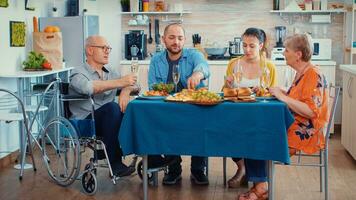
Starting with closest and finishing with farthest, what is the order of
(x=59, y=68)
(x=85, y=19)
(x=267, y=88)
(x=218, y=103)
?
(x=218, y=103), (x=267, y=88), (x=59, y=68), (x=85, y=19)

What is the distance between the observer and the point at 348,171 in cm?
497

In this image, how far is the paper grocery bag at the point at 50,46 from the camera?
18.9 feet

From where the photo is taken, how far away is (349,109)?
17.7 ft

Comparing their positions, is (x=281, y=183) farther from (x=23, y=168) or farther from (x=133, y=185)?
(x=23, y=168)

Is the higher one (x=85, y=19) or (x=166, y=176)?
(x=85, y=19)

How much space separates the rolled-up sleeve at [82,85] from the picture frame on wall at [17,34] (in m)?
1.53

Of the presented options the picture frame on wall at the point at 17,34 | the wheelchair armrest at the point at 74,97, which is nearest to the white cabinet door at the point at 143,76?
the picture frame on wall at the point at 17,34

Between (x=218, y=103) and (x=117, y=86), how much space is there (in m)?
0.91

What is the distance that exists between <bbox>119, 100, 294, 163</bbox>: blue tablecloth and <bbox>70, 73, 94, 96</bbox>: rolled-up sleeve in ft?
1.77

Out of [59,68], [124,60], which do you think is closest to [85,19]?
[59,68]

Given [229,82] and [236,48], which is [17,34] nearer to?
[229,82]

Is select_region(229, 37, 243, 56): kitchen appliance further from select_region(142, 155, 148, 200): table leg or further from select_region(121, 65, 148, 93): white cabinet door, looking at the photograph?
select_region(142, 155, 148, 200): table leg

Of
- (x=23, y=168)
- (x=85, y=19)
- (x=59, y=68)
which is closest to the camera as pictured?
(x=23, y=168)

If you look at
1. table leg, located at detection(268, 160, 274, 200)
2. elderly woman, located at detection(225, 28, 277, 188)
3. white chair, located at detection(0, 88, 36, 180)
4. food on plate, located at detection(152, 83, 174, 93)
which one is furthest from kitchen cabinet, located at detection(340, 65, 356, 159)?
white chair, located at detection(0, 88, 36, 180)
